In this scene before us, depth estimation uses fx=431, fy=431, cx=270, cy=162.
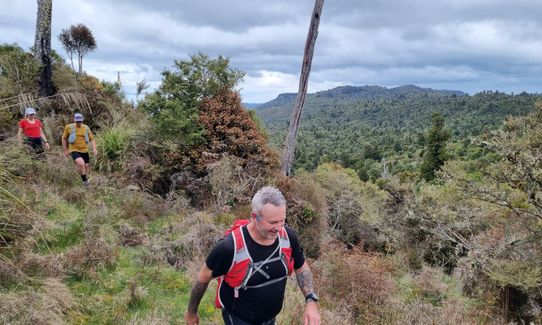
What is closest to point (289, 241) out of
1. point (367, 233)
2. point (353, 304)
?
point (353, 304)

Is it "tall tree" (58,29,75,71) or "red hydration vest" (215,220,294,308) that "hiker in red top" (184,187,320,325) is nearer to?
"red hydration vest" (215,220,294,308)

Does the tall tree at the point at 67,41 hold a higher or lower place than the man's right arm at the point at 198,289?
higher

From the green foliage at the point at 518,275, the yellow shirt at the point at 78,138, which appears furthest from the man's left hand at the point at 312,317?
the yellow shirt at the point at 78,138

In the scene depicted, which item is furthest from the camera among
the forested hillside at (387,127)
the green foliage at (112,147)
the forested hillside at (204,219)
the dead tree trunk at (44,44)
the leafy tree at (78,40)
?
the forested hillside at (387,127)

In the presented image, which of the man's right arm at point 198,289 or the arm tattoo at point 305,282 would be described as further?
the arm tattoo at point 305,282

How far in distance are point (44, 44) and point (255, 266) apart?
1201 centimetres

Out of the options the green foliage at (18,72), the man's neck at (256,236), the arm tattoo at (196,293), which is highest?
the green foliage at (18,72)

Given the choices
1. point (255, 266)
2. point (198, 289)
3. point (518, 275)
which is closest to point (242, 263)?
point (255, 266)

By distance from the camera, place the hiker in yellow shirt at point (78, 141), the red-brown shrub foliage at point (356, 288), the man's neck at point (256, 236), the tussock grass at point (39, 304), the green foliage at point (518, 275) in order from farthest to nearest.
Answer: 1. the hiker in yellow shirt at point (78, 141)
2. the green foliage at point (518, 275)
3. the red-brown shrub foliage at point (356, 288)
4. the tussock grass at point (39, 304)
5. the man's neck at point (256, 236)

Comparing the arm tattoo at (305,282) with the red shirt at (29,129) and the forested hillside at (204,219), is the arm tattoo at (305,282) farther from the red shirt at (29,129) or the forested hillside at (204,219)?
the red shirt at (29,129)

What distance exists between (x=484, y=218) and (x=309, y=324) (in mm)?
9301

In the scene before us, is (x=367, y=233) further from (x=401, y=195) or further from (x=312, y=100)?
(x=312, y=100)

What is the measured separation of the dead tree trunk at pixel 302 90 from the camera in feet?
40.4

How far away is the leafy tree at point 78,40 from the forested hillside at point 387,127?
21.0 meters
